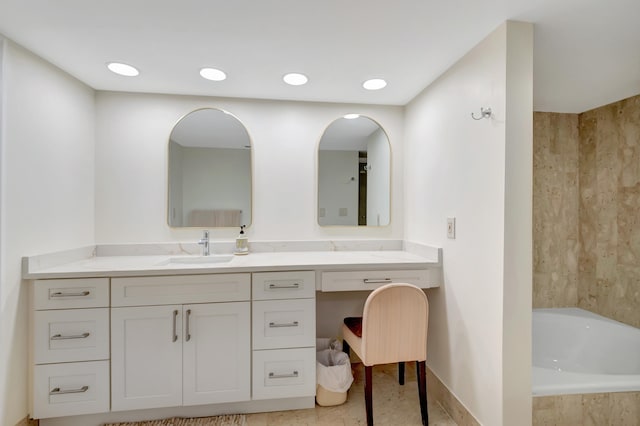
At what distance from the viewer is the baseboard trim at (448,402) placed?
1.70 meters

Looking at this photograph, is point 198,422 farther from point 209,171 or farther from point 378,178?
point 378,178

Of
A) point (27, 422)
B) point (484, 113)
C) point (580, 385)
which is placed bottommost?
point (27, 422)

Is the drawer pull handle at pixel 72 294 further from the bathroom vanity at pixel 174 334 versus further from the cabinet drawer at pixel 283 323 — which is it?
the cabinet drawer at pixel 283 323

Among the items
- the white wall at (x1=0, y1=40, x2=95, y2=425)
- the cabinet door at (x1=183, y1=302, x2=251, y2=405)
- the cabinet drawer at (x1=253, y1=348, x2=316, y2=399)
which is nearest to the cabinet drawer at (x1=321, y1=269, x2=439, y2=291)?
the cabinet drawer at (x1=253, y1=348, x2=316, y2=399)

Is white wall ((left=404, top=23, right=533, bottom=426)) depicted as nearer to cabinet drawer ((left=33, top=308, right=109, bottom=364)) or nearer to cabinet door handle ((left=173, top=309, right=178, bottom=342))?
cabinet door handle ((left=173, top=309, right=178, bottom=342))

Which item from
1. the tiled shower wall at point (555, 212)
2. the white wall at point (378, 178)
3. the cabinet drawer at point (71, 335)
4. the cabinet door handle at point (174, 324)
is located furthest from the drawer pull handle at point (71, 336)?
the tiled shower wall at point (555, 212)

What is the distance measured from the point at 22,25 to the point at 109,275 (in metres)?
1.27

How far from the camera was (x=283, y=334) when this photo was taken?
1871 millimetres

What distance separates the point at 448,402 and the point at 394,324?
0.66 meters

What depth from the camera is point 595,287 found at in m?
2.50

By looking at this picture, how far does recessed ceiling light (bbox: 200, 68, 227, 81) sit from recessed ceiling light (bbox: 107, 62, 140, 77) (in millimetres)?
406

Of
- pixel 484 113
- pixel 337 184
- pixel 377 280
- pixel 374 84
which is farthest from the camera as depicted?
pixel 337 184

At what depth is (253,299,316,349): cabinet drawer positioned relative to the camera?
1.85 meters

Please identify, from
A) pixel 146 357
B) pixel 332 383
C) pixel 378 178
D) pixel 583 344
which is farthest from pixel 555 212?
pixel 146 357
